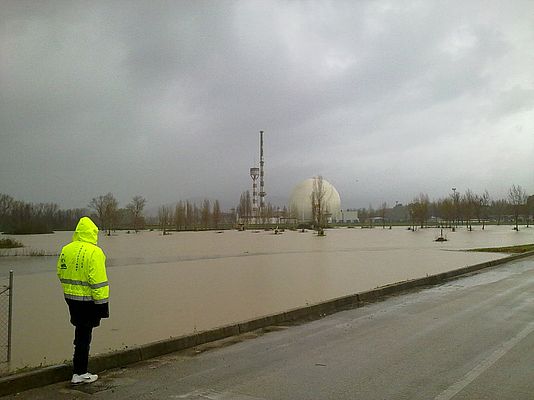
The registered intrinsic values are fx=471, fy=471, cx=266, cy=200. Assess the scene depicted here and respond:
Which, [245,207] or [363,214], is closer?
[245,207]

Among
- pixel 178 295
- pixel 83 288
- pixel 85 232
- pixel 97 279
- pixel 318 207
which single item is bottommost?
pixel 178 295

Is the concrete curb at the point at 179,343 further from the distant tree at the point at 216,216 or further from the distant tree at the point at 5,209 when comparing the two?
the distant tree at the point at 216,216

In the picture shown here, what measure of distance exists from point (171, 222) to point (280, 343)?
98.8 meters

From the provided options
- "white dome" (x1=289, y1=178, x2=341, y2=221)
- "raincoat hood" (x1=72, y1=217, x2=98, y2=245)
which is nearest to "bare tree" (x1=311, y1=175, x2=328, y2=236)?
"white dome" (x1=289, y1=178, x2=341, y2=221)

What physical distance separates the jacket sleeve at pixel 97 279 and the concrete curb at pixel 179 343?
38.9 inches

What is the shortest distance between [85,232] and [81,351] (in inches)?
51.1

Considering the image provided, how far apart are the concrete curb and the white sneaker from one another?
28 cm

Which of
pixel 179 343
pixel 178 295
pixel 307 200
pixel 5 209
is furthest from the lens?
pixel 307 200

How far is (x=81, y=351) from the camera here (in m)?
5.15

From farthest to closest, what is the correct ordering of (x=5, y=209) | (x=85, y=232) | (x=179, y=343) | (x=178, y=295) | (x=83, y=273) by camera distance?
(x=5, y=209) < (x=178, y=295) < (x=179, y=343) < (x=85, y=232) < (x=83, y=273)

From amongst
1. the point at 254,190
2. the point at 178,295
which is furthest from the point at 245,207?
the point at 178,295

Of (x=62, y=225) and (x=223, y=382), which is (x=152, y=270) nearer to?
(x=223, y=382)

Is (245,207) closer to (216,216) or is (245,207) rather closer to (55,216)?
(216,216)

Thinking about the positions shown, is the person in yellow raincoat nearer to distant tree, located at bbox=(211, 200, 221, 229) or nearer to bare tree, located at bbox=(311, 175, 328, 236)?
bare tree, located at bbox=(311, 175, 328, 236)
